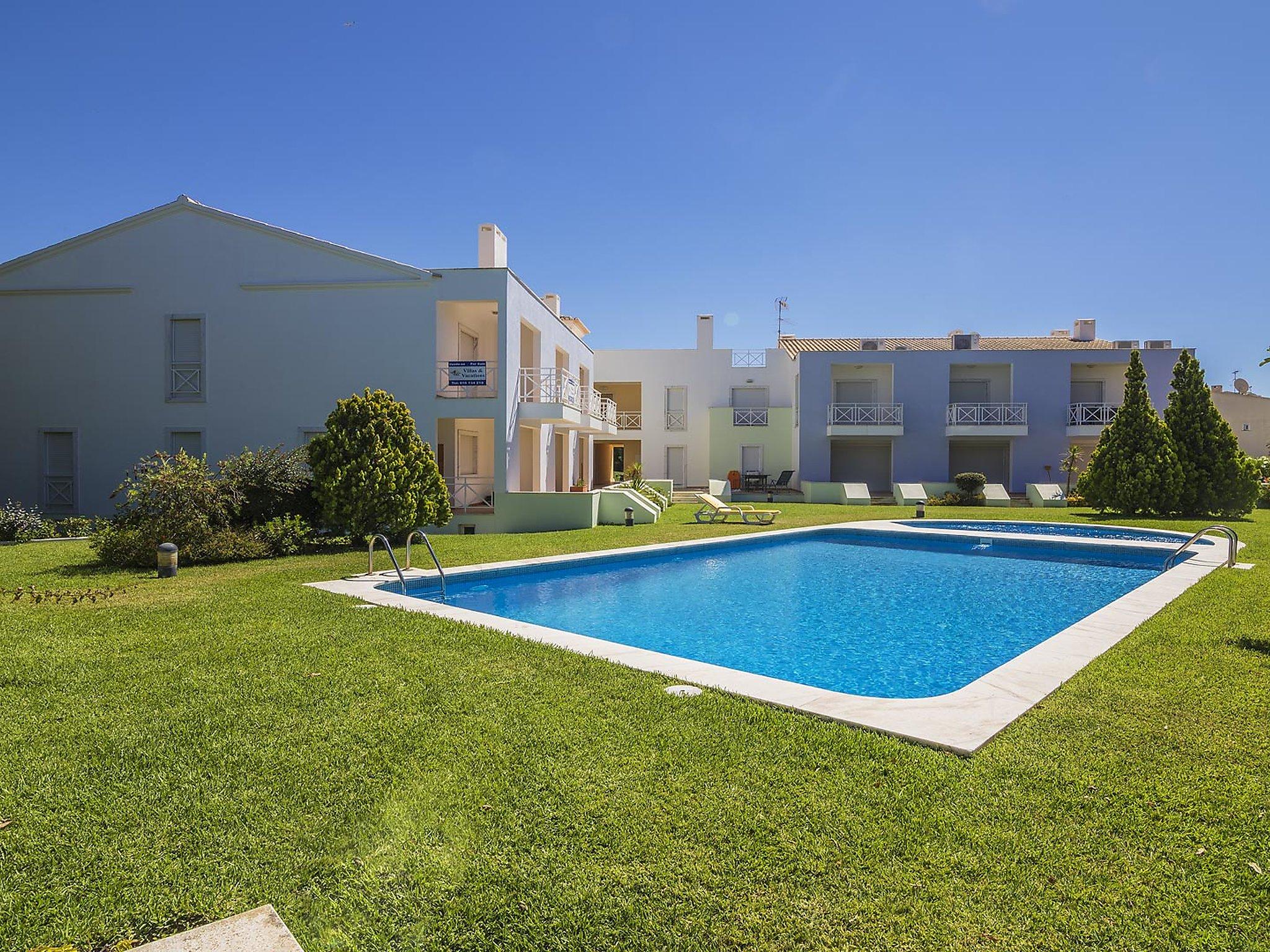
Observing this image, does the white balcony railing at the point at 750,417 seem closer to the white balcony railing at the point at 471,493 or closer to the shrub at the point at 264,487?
the white balcony railing at the point at 471,493

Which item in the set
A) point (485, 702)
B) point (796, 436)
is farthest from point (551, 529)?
point (796, 436)

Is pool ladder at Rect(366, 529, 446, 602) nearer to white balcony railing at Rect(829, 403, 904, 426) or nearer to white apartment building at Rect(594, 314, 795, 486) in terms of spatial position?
white balcony railing at Rect(829, 403, 904, 426)

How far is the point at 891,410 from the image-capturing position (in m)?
27.2

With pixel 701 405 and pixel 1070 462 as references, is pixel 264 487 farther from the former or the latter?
pixel 1070 462

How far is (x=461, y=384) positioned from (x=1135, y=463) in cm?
1666

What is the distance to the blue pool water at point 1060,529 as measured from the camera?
13930 millimetres

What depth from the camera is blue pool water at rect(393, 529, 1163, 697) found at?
21.0 feet

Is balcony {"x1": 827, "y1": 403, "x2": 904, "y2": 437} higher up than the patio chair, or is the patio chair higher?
balcony {"x1": 827, "y1": 403, "x2": 904, "y2": 437}

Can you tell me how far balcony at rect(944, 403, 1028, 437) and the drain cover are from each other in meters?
25.3

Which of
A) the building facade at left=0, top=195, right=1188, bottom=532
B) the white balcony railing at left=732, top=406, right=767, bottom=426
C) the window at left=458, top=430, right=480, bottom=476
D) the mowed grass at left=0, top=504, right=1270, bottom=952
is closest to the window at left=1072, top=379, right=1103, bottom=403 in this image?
the white balcony railing at left=732, top=406, right=767, bottom=426

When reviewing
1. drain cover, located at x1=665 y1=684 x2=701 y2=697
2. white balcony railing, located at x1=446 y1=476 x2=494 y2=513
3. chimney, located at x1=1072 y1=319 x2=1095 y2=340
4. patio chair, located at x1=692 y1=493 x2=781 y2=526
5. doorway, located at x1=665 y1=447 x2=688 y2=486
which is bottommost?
drain cover, located at x1=665 y1=684 x2=701 y2=697

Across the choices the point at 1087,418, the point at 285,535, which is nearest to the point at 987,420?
the point at 1087,418

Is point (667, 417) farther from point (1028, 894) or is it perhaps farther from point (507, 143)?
point (1028, 894)

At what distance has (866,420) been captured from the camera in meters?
27.7
